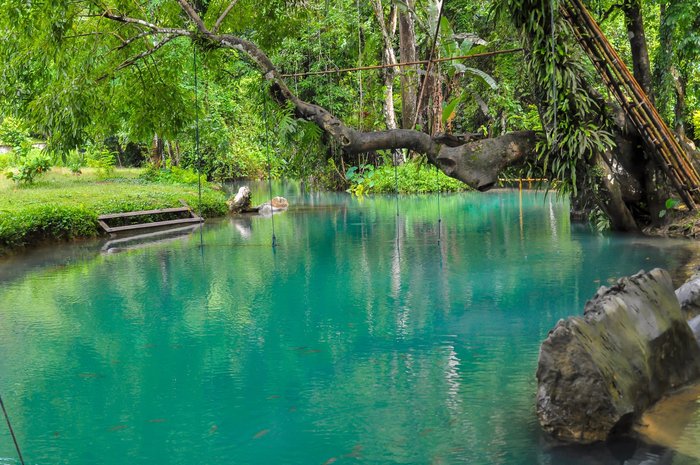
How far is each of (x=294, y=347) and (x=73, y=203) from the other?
11261 millimetres

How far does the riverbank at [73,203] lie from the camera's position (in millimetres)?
14211

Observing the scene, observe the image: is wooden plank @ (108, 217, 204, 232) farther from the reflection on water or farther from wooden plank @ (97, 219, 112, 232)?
the reflection on water

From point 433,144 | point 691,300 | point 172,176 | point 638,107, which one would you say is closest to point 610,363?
point 691,300

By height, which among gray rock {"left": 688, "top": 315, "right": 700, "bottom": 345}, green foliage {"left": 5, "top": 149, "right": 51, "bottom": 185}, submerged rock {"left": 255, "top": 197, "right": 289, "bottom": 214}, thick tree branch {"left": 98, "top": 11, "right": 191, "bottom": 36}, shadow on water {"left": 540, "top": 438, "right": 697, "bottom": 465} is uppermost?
thick tree branch {"left": 98, "top": 11, "right": 191, "bottom": 36}

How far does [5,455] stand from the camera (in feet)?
16.0

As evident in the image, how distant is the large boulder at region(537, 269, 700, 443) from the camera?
4.59 metres

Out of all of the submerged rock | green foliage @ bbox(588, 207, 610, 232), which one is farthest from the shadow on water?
the submerged rock

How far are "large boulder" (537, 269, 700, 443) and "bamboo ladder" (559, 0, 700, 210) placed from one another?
758 cm

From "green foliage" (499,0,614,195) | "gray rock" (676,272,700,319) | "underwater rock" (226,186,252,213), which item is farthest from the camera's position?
"underwater rock" (226,186,252,213)

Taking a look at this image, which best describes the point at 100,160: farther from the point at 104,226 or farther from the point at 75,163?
the point at 104,226

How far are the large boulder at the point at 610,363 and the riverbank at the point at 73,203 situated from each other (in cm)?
1107

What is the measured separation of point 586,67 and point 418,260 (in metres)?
4.00

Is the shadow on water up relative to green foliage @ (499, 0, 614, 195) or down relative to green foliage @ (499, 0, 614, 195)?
down

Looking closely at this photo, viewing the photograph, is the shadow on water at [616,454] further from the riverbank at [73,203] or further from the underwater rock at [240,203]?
the underwater rock at [240,203]
